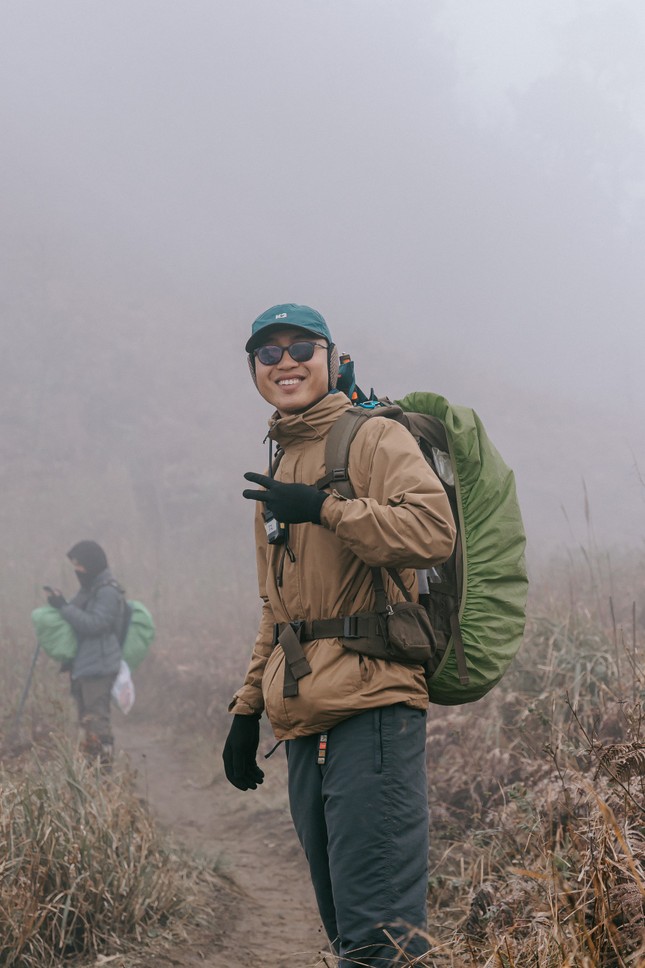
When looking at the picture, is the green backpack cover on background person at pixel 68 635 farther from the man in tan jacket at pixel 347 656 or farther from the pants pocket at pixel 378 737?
the pants pocket at pixel 378 737

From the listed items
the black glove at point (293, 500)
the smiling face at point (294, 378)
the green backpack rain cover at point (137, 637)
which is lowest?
the green backpack rain cover at point (137, 637)

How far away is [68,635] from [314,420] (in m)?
6.05

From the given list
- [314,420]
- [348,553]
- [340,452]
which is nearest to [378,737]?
[348,553]

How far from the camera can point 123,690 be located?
796 centimetres

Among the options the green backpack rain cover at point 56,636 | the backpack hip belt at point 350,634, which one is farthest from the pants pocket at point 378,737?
the green backpack rain cover at point 56,636

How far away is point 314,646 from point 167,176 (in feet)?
196

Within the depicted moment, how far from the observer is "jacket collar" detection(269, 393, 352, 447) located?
2701 millimetres

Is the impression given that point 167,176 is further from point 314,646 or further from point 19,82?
point 314,646

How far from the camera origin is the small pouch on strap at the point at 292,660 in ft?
8.09

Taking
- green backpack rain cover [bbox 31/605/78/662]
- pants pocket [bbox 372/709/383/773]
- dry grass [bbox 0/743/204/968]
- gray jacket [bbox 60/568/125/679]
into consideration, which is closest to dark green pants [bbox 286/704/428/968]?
→ pants pocket [bbox 372/709/383/773]

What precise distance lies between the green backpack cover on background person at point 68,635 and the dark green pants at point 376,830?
238 inches

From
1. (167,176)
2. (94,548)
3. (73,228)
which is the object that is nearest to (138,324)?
(73,228)

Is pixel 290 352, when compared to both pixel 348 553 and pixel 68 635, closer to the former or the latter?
pixel 348 553

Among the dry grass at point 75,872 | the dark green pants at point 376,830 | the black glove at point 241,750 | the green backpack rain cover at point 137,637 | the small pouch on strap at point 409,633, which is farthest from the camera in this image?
the green backpack rain cover at point 137,637
